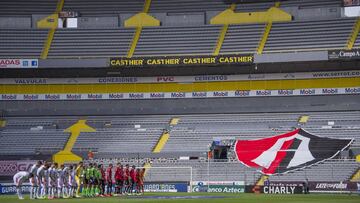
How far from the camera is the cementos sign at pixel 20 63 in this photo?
6138 cm

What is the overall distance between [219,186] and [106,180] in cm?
1018

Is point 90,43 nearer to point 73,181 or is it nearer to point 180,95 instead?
point 180,95

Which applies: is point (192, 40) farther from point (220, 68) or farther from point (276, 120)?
point (276, 120)

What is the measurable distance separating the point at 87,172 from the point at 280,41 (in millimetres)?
23920

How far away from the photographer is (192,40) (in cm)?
6284

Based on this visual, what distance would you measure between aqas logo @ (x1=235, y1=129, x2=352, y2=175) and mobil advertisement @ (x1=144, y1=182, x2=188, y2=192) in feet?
15.8

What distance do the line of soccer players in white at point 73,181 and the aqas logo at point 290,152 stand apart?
34.1ft

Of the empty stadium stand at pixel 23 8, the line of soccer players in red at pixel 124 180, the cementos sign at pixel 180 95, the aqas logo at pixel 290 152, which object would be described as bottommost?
the line of soccer players in red at pixel 124 180

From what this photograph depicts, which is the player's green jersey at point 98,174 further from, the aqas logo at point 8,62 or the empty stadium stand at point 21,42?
the empty stadium stand at point 21,42

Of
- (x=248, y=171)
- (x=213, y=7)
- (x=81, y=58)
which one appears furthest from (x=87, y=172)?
(x=213, y=7)

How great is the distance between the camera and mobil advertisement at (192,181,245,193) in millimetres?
50609

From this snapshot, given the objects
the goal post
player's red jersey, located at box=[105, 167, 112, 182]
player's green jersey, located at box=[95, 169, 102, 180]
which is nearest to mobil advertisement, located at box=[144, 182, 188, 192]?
the goal post

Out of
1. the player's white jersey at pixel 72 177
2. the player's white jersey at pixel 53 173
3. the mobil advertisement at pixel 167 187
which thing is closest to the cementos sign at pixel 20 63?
the mobil advertisement at pixel 167 187

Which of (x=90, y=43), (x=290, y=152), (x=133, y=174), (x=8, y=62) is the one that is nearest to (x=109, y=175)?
(x=133, y=174)
